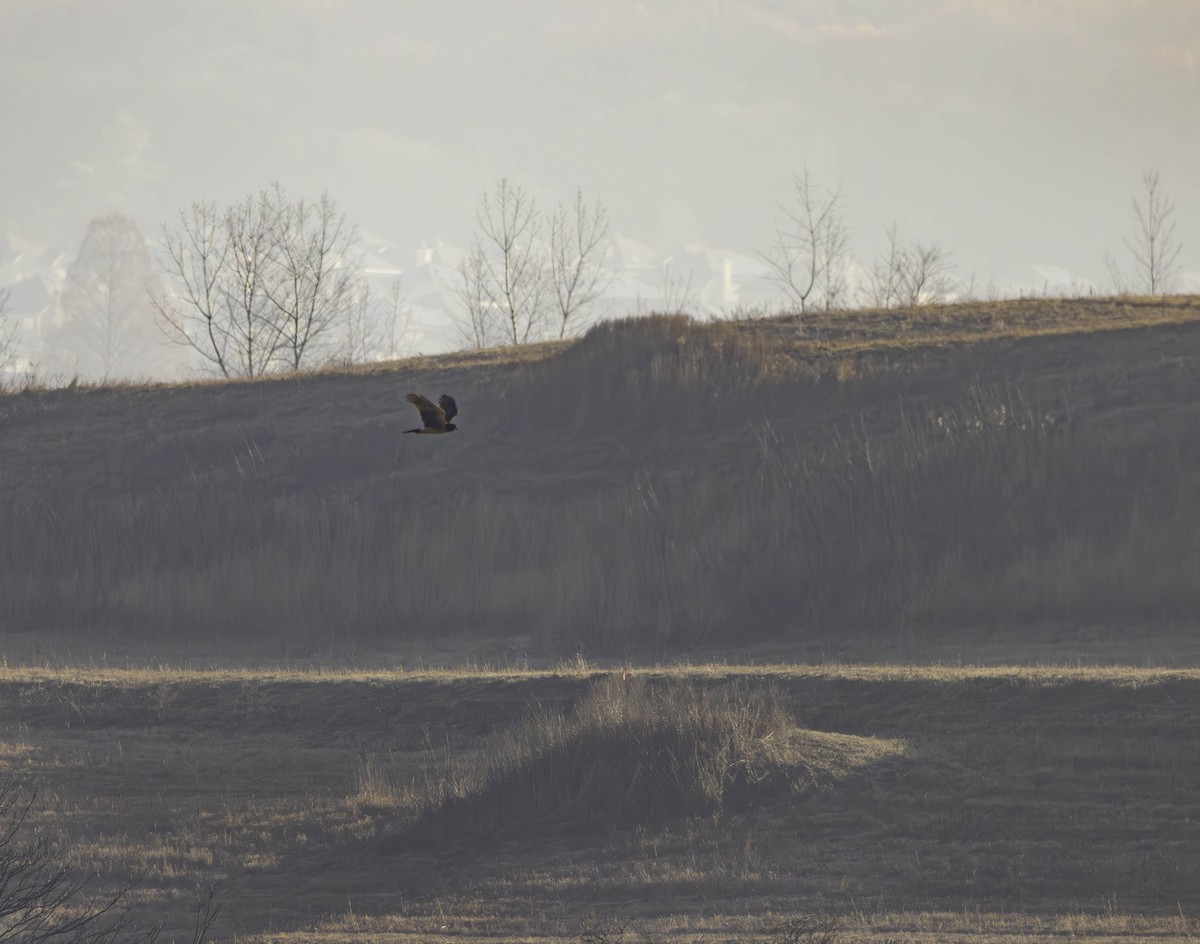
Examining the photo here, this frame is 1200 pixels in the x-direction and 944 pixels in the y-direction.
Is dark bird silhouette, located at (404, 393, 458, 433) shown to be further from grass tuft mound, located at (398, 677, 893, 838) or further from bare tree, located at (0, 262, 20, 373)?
bare tree, located at (0, 262, 20, 373)

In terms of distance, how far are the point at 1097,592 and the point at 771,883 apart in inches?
396

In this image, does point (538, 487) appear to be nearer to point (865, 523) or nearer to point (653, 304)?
point (865, 523)

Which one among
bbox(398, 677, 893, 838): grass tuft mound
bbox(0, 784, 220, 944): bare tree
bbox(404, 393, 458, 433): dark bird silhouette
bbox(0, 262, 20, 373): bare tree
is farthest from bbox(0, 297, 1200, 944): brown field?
bbox(0, 262, 20, 373): bare tree

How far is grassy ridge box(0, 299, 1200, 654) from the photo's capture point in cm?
2134

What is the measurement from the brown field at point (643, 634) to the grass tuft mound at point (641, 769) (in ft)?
0.11

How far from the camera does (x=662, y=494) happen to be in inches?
974

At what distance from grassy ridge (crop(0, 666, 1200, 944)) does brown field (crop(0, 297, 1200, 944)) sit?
5 cm

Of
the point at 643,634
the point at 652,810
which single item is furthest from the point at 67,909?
the point at 643,634

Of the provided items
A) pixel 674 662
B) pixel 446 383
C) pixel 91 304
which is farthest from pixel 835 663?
pixel 91 304

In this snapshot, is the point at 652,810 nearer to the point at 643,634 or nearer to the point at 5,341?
the point at 643,634

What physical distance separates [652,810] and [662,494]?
1200cm

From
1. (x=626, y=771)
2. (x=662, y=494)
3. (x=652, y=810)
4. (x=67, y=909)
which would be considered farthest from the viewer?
(x=662, y=494)

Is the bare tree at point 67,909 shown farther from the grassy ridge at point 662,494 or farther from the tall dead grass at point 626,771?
the grassy ridge at point 662,494

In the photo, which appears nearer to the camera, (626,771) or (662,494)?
(626,771)
